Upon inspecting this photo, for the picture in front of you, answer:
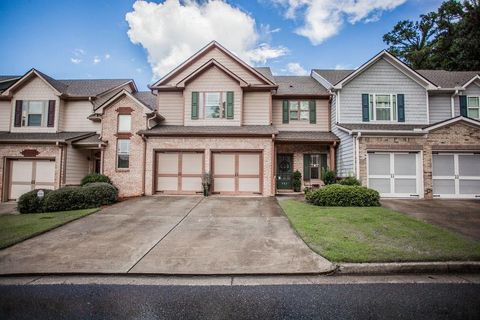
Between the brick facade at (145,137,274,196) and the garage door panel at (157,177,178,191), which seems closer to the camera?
the brick facade at (145,137,274,196)

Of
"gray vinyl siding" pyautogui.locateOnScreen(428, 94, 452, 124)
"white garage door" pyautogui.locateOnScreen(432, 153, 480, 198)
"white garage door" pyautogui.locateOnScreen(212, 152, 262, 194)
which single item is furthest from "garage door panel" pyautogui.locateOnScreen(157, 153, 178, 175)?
"gray vinyl siding" pyautogui.locateOnScreen(428, 94, 452, 124)

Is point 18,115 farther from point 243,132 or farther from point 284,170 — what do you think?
point 284,170

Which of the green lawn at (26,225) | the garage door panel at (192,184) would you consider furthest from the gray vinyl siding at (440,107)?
the green lawn at (26,225)

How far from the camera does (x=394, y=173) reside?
42.1 feet

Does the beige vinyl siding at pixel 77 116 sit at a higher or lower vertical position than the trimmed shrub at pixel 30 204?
A: higher

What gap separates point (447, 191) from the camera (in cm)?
1259

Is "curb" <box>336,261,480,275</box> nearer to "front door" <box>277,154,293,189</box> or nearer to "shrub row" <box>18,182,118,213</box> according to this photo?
"shrub row" <box>18,182,118,213</box>

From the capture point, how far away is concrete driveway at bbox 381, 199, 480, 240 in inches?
284

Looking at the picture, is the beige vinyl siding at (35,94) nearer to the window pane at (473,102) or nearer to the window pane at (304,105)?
the window pane at (304,105)

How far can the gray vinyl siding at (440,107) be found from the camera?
15.7m

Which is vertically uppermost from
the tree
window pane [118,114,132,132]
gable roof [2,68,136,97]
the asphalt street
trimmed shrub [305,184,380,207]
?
the tree

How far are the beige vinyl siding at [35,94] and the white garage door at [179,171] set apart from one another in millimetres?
8600

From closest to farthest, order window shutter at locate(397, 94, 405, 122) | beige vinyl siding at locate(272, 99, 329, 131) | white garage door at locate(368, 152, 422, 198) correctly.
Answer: white garage door at locate(368, 152, 422, 198)
window shutter at locate(397, 94, 405, 122)
beige vinyl siding at locate(272, 99, 329, 131)

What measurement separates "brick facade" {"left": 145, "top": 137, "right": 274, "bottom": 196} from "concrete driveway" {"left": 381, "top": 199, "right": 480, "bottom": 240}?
19.3 ft
